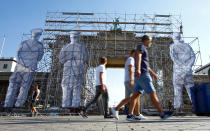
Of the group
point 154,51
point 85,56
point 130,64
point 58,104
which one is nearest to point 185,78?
point 154,51

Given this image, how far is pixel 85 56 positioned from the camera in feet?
47.6

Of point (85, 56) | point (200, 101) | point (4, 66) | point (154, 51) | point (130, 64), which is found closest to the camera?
point (130, 64)

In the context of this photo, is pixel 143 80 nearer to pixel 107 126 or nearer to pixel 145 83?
pixel 145 83

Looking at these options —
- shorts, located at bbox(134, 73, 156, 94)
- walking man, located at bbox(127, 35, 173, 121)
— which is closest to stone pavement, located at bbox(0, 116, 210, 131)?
walking man, located at bbox(127, 35, 173, 121)

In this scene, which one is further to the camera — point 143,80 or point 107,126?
point 143,80

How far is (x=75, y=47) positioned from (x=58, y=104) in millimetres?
4881

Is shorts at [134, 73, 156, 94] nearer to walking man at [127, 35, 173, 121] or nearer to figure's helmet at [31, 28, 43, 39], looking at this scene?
walking man at [127, 35, 173, 121]

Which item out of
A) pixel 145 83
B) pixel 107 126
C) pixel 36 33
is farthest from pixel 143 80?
pixel 36 33

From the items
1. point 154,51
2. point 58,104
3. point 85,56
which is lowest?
point 58,104

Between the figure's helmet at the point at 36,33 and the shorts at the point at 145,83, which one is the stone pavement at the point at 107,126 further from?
the figure's helmet at the point at 36,33

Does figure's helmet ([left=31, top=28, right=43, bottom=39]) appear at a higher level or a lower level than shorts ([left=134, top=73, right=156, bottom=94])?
higher

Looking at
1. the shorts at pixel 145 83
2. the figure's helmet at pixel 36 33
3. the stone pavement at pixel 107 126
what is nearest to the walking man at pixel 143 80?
the shorts at pixel 145 83

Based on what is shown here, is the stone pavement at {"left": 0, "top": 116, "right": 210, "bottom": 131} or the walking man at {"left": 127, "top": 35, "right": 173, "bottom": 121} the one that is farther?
the walking man at {"left": 127, "top": 35, "right": 173, "bottom": 121}

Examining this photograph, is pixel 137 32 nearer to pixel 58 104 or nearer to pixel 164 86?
pixel 164 86
